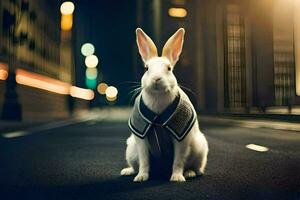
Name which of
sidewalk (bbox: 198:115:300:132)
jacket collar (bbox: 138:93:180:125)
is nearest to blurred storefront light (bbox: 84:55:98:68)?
sidewalk (bbox: 198:115:300:132)

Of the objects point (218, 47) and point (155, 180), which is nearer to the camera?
point (155, 180)

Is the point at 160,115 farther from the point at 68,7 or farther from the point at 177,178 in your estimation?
the point at 68,7

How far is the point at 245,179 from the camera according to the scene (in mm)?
5047

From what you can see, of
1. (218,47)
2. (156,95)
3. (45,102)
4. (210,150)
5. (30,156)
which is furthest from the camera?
(45,102)

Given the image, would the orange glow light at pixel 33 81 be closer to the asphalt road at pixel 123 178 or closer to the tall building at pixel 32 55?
the tall building at pixel 32 55

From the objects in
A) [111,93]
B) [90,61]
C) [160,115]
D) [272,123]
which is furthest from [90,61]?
[111,93]

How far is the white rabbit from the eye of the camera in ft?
Answer: 14.3

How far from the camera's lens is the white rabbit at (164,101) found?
14.3 ft

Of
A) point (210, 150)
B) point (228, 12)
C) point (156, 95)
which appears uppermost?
point (228, 12)

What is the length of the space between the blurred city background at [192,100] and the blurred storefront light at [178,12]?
0.16 meters

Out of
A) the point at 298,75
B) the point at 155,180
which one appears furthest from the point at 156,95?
the point at 298,75

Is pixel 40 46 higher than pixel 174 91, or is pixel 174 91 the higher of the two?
pixel 40 46

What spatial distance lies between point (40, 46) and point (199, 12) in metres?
18.7

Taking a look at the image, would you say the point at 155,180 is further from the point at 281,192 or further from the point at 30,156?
the point at 30,156
